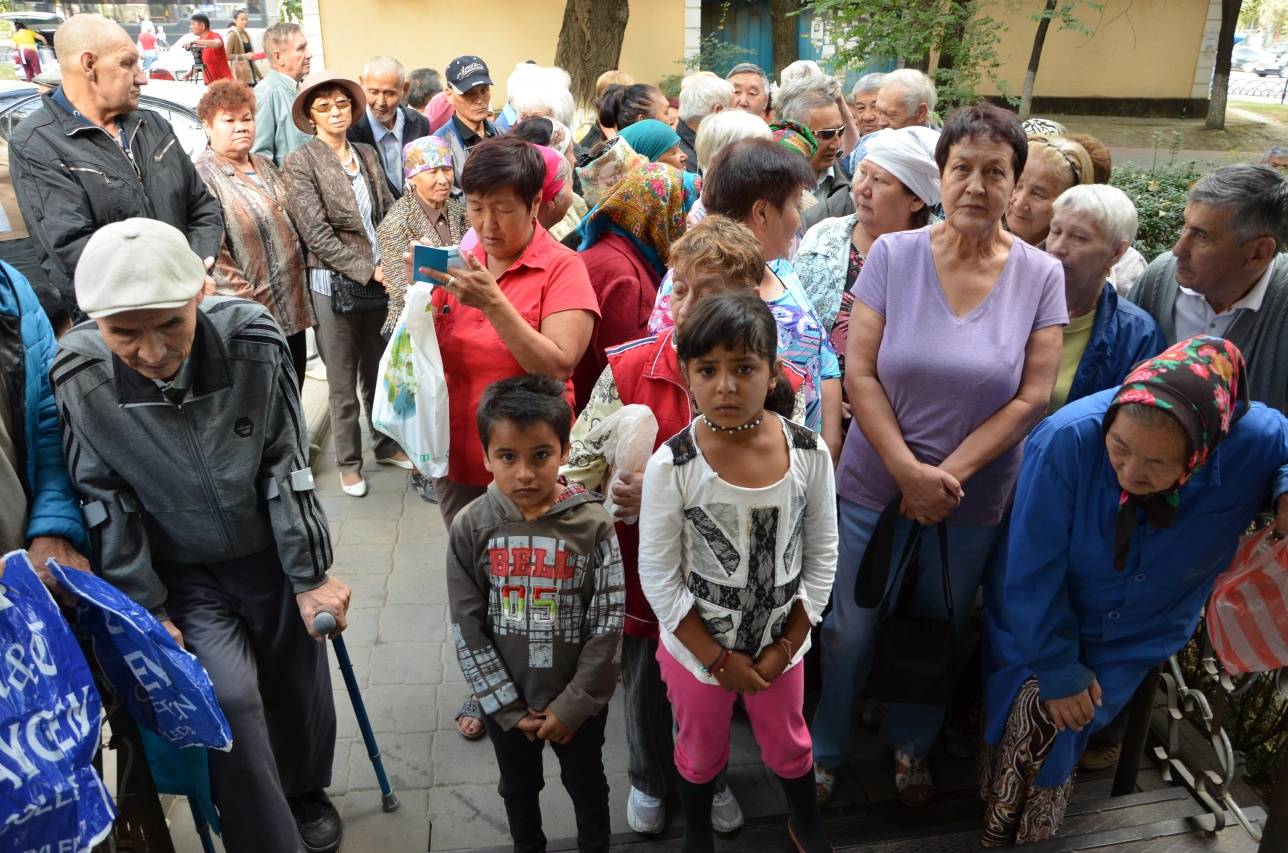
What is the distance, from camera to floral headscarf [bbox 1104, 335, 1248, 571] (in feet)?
7.27

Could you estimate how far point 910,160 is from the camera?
11.0 feet

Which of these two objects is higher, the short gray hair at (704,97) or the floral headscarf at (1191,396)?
the short gray hair at (704,97)

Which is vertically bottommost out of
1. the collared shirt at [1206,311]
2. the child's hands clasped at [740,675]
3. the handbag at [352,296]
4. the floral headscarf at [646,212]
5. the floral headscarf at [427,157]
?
the child's hands clasped at [740,675]

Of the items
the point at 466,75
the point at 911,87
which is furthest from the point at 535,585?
the point at 466,75

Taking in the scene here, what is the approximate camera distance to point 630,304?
3.29 meters

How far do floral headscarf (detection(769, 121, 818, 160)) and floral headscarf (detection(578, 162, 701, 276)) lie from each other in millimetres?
1332

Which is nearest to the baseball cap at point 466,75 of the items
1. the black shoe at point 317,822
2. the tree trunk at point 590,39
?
the black shoe at point 317,822

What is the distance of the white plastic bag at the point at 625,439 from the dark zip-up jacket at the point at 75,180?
8.45 ft

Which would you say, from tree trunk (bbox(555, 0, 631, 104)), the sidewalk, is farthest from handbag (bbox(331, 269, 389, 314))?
tree trunk (bbox(555, 0, 631, 104))

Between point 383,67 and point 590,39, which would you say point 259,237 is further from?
point 590,39

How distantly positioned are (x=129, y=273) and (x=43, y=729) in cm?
101

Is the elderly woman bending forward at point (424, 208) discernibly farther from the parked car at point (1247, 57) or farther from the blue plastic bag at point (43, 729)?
the parked car at point (1247, 57)

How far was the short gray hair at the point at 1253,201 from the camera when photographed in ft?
9.36

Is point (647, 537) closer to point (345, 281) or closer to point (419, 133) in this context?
point (345, 281)
